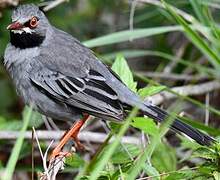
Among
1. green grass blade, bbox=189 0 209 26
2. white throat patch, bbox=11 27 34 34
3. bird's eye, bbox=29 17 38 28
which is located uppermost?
green grass blade, bbox=189 0 209 26

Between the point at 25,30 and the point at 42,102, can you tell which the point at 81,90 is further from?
the point at 25,30

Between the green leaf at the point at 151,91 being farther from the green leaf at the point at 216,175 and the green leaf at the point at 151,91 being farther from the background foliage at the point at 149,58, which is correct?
the green leaf at the point at 216,175

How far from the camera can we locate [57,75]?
4363mm

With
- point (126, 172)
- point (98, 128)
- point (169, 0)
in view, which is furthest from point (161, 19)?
point (126, 172)

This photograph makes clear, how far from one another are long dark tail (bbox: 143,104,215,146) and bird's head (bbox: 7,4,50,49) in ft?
3.50

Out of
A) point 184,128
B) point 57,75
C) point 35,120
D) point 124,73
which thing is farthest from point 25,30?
point 184,128

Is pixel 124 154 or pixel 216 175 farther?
pixel 124 154

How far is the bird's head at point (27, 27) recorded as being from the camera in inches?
172

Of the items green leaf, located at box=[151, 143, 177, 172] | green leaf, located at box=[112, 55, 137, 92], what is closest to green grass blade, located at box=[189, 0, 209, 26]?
green leaf, located at box=[112, 55, 137, 92]

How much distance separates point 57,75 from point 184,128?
42.0 inches

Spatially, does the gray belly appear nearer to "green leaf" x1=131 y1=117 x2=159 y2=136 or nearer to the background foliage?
the background foliage

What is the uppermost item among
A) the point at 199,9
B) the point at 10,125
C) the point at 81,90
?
the point at 199,9

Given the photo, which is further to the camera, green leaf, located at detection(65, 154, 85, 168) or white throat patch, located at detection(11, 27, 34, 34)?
white throat patch, located at detection(11, 27, 34, 34)

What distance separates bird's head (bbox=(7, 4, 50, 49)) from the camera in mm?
4379
